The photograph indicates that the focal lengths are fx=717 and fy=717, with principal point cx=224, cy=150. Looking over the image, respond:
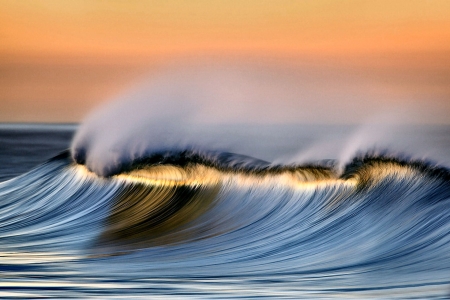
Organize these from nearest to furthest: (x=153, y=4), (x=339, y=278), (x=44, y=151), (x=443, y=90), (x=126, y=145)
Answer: (x=339, y=278) < (x=126, y=145) < (x=443, y=90) < (x=44, y=151) < (x=153, y=4)

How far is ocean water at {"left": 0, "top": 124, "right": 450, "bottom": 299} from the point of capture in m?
3.00

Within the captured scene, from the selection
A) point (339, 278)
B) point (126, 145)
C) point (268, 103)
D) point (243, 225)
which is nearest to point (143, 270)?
point (339, 278)

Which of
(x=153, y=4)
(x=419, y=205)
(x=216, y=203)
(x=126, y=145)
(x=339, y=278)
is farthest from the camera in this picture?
(x=153, y=4)

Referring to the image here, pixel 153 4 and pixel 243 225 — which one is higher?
pixel 153 4

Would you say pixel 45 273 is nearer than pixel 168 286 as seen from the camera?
No

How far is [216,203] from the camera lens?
4.87 meters

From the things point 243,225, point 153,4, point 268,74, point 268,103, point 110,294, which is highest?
point 153,4

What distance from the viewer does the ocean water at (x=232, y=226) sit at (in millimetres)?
3000

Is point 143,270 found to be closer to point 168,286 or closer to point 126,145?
point 168,286

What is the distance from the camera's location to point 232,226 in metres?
4.36

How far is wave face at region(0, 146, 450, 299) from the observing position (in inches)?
118

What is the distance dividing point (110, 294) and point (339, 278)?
0.98 metres

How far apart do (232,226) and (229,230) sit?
0.33 feet

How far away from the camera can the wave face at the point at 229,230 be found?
300 cm
